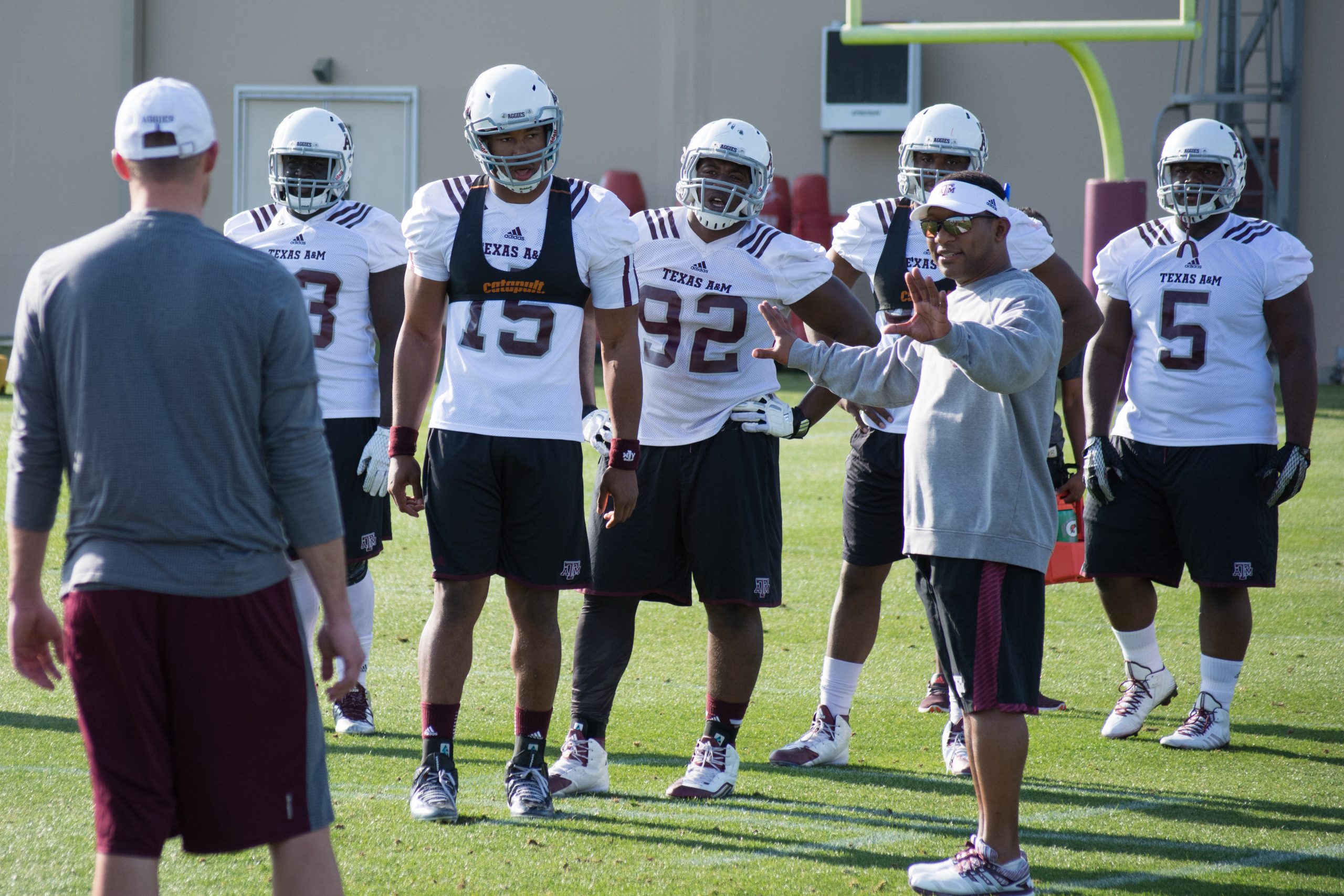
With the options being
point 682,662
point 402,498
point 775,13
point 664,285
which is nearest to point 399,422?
point 402,498

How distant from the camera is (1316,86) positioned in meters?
18.6

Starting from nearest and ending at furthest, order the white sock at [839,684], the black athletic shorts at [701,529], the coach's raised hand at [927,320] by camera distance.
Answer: the coach's raised hand at [927,320], the black athletic shorts at [701,529], the white sock at [839,684]

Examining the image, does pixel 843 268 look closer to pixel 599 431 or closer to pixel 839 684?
pixel 599 431

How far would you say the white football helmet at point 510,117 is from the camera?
13.6 feet

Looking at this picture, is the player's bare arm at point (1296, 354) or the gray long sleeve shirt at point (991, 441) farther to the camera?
the player's bare arm at point (1296, 354)

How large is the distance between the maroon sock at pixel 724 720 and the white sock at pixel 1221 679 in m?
1.68

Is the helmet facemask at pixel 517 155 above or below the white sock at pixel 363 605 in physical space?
above

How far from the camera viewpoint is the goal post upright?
13289mm

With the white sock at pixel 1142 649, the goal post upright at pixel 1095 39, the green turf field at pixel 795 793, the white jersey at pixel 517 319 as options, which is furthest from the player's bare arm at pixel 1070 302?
the goal post upright at pixel 1095 39

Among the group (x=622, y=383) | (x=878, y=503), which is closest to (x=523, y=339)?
(x=622, y=383)

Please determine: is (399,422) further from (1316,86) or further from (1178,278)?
(1316,86)

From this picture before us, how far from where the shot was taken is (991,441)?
3562 millimetres

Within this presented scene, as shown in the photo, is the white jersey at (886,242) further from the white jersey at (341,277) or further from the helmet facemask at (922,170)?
the white jersey at (341,277)

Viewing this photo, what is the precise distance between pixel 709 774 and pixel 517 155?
1853 mm
